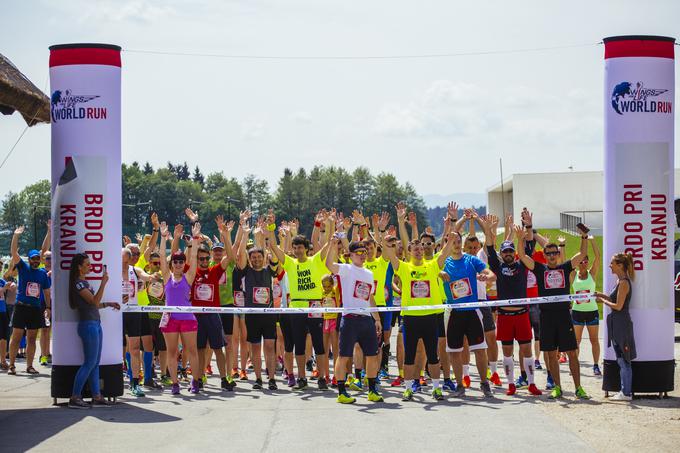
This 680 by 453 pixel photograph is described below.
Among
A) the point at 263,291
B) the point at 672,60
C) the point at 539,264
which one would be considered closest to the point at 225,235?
the point at 263,291

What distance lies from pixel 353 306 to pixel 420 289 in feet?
3.12

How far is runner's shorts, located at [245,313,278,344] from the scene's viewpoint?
1403cm

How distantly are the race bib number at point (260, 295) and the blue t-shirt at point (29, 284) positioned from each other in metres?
4.59

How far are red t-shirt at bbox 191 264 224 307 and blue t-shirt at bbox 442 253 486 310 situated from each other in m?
3.45

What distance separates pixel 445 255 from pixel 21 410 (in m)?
5.77

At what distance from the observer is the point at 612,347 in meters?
12.6

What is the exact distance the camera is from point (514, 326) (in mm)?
13227

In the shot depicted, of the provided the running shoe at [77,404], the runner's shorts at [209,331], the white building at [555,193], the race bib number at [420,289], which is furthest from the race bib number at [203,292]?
the white building at [555,193]

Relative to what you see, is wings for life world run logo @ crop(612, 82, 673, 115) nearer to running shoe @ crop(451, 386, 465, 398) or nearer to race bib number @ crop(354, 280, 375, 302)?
race bib number @ crop(354, 280, 375, 302)

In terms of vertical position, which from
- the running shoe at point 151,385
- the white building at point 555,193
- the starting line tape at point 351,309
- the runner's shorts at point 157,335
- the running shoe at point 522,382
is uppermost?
the white building at point 555,193

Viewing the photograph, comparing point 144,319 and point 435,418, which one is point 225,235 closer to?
point 144,319

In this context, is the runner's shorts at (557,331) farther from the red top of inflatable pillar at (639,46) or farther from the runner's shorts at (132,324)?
the runner's shorts at (132,324)

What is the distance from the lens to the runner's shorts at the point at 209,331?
45.6 ft

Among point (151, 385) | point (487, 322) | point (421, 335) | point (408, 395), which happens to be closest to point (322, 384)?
point (408, 395)
